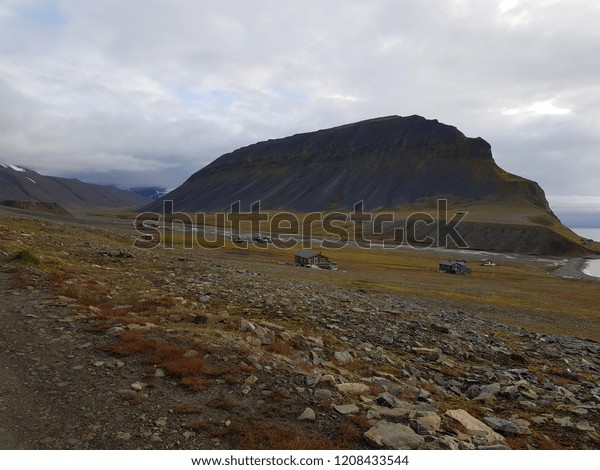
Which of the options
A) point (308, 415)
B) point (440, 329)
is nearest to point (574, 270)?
point (440, 329)

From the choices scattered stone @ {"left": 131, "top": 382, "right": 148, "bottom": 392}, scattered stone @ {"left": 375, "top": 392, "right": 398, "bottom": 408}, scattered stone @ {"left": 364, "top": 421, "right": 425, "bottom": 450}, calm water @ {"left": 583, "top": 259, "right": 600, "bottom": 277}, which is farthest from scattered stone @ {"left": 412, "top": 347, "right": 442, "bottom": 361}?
calm water @ {"left": 583, "top": 259, "right": 600, "bottom": 277}

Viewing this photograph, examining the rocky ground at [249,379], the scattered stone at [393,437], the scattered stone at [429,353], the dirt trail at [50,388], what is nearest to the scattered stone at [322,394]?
the rocky ground at [249,379]

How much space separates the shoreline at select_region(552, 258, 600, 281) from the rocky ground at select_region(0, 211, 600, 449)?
88.2 meters

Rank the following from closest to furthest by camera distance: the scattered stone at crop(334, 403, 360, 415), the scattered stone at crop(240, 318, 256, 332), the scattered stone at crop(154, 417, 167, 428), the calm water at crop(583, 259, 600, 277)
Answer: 1. the scattered stone at crop(154, 417, 167, 428)
2. the scattered stone at crop(334, 403, 360, 415)
3. the scattered stone at crop(240, 318, 256, 332)
4. the calm water at crop(583, 259, 600, 277)

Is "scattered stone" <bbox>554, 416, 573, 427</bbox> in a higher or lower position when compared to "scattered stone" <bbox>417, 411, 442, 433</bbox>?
lower

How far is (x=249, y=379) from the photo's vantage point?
10742 mm

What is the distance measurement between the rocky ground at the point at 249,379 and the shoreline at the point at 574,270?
8822 centimetres

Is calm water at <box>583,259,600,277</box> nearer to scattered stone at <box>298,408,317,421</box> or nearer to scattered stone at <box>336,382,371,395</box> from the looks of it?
scattered stone at <box>336,382,371,395</box>

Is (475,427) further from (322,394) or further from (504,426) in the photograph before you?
(322,394)

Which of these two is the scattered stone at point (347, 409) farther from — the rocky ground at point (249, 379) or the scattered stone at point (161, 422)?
the scattered stone at point (161, 422)

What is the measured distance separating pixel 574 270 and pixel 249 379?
398 ft

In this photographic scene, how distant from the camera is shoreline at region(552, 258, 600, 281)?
9488 centimetres

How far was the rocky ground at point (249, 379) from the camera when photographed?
28.1 feet

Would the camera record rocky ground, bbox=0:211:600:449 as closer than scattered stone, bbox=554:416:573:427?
Yes
